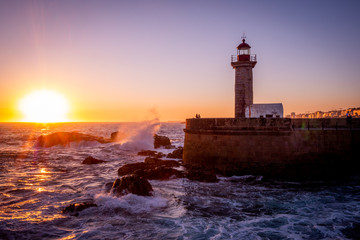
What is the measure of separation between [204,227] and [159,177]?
533cm

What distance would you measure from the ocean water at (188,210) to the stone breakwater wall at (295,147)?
706mm

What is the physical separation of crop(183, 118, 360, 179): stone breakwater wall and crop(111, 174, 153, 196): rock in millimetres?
5087

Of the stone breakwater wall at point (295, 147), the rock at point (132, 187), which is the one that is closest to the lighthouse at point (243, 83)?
the stone breakwater wall at point (295, 147)

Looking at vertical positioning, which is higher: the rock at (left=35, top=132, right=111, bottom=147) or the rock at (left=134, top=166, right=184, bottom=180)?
the rock at (left=35, top=132, right=111, bottom=147)

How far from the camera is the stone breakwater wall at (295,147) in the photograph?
1161 cm

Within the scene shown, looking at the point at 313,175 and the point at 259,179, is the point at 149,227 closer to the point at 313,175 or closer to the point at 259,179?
the point at 259,179

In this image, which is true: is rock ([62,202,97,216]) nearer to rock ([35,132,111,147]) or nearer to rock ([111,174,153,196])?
rock ([111,174,153,196])

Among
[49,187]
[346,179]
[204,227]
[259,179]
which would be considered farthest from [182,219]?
[346,179]

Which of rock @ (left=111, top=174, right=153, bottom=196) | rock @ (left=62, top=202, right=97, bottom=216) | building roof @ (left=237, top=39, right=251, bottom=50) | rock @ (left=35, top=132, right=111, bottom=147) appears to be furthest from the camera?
rock @ (left=35, top=132, right=111, bottom=147)

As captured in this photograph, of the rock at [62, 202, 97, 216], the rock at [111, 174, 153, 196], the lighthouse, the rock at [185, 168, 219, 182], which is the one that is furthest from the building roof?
the rock at [62, 202, 97, 216]

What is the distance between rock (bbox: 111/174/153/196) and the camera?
8.67 m

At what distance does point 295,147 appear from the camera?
1165 cm

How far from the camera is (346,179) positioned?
11.2 m

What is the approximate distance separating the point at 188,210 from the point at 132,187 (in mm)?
2276
